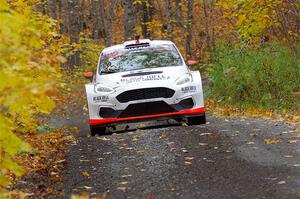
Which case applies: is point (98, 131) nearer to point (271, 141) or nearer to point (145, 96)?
point (145, 96)

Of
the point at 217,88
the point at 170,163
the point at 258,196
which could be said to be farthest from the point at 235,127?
the point at 217,88

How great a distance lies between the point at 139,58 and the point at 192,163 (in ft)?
13.4

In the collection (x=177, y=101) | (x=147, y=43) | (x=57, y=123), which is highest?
(x=147, y=43)

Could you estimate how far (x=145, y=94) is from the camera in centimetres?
1066

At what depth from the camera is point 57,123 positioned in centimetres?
1719

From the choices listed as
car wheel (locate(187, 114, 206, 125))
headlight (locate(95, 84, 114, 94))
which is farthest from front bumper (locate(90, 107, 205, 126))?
headlight (locate(95, 84, 114, 94))

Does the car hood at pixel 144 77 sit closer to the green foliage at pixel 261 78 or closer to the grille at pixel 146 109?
the grille at pixel 146 109

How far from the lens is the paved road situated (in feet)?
22.8

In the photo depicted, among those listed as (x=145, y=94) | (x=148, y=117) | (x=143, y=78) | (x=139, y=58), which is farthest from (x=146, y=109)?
(x=139, y=58)

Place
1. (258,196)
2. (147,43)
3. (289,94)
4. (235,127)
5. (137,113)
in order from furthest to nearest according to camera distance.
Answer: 1. (289,94)
2. (147,43)
3. (235,127)
4. (137,113)
5. (258,196)

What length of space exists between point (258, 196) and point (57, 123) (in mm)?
11447

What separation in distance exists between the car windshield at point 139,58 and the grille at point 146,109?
1251 millimetres

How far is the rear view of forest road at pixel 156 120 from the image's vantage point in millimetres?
5609

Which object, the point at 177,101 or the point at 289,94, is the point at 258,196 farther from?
the point at 289,94
